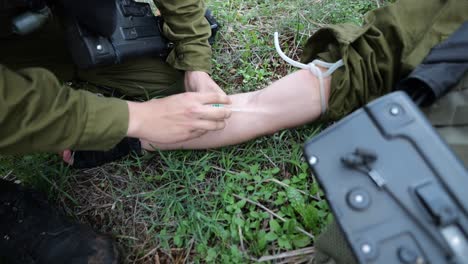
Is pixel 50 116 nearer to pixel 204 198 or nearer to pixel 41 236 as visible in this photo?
pixel 41 236

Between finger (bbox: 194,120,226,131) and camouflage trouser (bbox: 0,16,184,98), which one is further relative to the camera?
camouflage trouser (bbox: 0,16,184,98)

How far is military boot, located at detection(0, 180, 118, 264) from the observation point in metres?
1.22

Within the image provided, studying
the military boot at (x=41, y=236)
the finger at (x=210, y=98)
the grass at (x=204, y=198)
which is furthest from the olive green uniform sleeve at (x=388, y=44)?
the military boot at (x=41, y=236)

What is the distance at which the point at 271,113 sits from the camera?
1.41 meters

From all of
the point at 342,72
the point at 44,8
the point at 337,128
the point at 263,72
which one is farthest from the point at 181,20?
the point at 337,128

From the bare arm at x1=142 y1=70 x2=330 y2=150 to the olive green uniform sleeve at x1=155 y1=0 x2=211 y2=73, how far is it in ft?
0.80

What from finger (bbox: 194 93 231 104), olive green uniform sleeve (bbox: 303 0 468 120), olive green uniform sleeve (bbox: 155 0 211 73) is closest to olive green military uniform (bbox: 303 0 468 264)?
olive green uniform sleeve (bbox: 303 0 468 120)

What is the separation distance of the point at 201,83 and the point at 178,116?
348mm

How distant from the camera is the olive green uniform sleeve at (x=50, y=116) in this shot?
0.99 meters

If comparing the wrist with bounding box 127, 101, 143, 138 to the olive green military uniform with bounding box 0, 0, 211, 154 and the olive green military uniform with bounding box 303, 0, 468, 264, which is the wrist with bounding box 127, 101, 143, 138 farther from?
the olive green military uniform with bounding box 303, 0, 468, 264

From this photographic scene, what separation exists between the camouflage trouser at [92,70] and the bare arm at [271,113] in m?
0.32

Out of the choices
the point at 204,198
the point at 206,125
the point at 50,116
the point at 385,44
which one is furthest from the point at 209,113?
the point at 385,44

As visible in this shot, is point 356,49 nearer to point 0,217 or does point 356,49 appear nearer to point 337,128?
point 337,128

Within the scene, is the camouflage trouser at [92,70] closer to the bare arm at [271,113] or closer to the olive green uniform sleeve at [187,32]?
the olive green uniform sleeve at [187,32]
